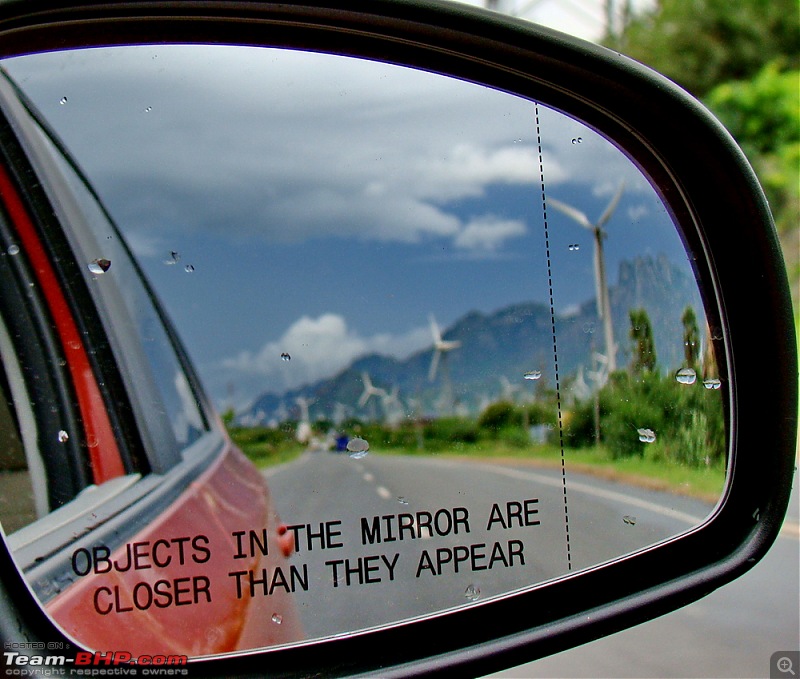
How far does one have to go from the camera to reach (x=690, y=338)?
1946 millimetres

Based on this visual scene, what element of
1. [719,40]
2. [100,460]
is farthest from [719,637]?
[719,40]

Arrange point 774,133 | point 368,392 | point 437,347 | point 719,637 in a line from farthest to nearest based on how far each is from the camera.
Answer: point 774,133
point 719,637
point 437,347
point 368,392

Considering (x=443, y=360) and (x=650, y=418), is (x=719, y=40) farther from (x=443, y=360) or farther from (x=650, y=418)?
(x=443, y=360)

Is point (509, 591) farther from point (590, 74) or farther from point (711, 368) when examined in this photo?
point (590, 74)

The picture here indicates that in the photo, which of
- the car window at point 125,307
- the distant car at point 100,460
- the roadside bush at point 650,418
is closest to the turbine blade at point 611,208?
the roadside bush at point 650,418

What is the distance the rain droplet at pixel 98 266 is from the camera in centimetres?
180

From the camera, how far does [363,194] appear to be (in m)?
1.98

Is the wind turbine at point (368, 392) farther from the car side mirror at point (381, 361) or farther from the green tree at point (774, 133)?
the green tree at point (774, 133)

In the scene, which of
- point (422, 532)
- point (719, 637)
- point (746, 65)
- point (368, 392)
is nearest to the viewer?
point (422, 532)

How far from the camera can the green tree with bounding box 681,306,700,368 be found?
193 cm

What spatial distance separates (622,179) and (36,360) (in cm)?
132

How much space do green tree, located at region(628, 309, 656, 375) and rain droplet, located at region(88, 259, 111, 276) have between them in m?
1.12

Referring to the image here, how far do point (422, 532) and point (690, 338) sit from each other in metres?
0.78

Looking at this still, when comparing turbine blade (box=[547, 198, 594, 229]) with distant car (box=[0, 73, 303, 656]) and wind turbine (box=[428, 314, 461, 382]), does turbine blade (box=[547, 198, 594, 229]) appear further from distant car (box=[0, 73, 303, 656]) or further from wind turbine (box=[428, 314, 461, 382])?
distant car (box=[0, 73, 303, 656])
